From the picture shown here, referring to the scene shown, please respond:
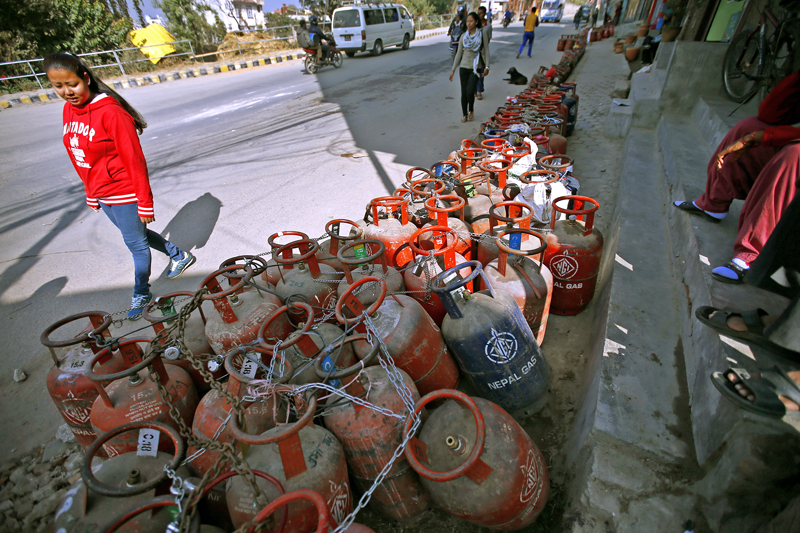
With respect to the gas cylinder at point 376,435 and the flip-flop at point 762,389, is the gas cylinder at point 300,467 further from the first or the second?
the flip-flop at point 762,389

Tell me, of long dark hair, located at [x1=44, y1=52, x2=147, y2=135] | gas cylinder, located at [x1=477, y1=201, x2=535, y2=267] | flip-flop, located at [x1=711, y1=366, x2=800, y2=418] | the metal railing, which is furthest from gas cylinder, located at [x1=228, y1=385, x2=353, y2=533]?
the metal railing

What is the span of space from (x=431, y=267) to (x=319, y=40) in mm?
14830

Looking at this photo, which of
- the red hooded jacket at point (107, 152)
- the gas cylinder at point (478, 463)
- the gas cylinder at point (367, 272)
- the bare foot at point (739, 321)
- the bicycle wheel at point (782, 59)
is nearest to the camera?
the gas cylinder at point (478, 463)

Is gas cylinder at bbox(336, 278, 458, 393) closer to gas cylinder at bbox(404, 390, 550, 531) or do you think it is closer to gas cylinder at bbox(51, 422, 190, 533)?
gas cylinder at bbox(404, 390, 550, 531)

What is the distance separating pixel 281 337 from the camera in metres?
2.11

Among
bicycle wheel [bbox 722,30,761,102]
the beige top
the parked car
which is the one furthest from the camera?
the parked car

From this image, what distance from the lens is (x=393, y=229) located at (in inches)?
119

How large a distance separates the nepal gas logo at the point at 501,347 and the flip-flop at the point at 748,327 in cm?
89

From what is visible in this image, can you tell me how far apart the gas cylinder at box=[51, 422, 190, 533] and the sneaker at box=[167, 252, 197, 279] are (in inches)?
103

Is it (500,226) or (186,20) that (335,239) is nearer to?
(500,226)

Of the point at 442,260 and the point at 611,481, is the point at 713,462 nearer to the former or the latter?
the point at 611,481

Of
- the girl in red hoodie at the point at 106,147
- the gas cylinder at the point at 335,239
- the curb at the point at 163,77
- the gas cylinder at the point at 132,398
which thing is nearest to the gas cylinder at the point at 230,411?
the gas cylinder at the point at 132,398

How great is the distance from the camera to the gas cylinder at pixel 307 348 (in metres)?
1.71

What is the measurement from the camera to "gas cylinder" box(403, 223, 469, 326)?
7.89ft
